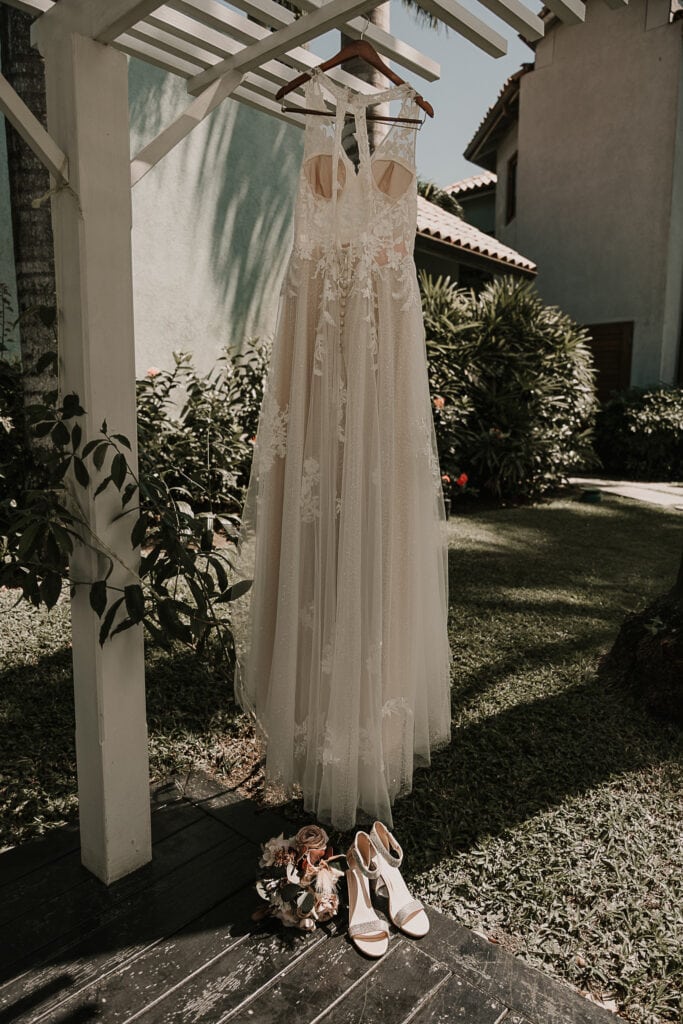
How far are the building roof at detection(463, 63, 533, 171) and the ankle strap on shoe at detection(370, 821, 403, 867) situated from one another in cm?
1491

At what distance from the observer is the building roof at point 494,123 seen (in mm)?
13797

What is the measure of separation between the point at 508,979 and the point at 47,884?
1240mm

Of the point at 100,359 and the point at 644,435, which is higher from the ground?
the point at 100,359

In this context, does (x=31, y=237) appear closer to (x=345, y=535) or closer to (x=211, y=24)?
(x=211, y=24)

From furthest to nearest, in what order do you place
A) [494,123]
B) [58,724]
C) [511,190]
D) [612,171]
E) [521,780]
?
[511,190], [494,123], [612,171], [58,724], [521,780]

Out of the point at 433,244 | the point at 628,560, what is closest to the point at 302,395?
the point at 628,560

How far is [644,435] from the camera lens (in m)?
10.4

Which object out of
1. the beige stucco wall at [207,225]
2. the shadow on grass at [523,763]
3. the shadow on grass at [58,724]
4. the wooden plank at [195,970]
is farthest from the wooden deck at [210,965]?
the beige stucco wall at [207,225]

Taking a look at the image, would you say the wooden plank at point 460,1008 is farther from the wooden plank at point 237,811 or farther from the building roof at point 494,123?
the building roof at point 494,123

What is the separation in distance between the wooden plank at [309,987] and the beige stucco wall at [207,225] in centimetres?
524

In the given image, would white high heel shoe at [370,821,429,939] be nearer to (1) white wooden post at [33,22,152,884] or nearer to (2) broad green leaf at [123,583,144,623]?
(1) white wooden post at [33,22,152,884]

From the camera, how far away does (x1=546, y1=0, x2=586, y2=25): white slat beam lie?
1803 millimetres

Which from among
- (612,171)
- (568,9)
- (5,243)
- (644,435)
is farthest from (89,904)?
(612,171)

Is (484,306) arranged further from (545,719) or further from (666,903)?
(666,903)
